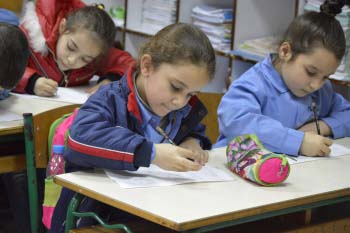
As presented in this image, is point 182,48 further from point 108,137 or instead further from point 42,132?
point 42,132

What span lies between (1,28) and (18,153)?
49 centimetres

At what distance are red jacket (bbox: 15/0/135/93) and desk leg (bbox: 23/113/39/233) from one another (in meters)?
0.65

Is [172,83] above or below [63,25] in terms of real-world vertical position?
above

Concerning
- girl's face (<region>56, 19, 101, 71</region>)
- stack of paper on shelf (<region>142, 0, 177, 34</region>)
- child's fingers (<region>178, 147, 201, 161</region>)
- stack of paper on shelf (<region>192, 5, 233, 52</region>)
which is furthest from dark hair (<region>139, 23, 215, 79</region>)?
stack of paper on shelf (<region>142, 0, 177, 34</region>)

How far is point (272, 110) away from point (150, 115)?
57cm

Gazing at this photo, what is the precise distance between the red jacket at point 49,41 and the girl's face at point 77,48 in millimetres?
77

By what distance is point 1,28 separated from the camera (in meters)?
2.34

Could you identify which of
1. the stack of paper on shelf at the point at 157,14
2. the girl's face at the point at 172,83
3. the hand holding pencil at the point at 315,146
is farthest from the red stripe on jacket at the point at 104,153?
the stack of paper on shelf at the point at 157,14

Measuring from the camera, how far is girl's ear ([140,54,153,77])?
6.42 ft

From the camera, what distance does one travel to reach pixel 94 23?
118 inches

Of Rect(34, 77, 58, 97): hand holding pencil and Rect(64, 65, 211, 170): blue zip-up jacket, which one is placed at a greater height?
Rect(64, 65, 211, 170): blue zip-up jacket

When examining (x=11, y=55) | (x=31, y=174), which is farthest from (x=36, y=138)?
(x=11, y=55)

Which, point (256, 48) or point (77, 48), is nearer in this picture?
point (77, 48)

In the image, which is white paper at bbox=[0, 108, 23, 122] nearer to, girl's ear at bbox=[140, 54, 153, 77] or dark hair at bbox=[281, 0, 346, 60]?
girl's ear at bbox=[140, 54, 153, 77]
